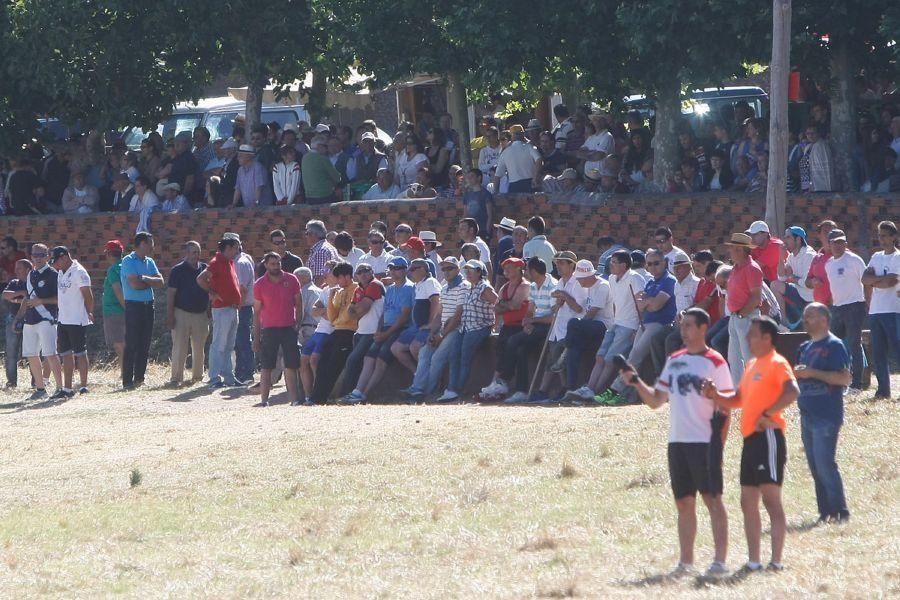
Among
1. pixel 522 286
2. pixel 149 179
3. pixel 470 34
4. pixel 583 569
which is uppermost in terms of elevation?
pixel 470 34

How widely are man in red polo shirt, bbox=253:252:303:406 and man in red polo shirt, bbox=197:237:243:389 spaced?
179cm

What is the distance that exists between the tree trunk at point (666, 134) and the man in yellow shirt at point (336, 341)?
5903 mm

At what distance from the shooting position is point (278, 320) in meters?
17.5

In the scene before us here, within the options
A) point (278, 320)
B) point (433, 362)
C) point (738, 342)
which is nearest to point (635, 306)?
point (738, 342)

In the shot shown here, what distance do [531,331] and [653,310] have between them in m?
1.56

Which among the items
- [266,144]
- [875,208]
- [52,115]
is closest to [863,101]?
[875,208]

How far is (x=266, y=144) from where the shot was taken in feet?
80.9

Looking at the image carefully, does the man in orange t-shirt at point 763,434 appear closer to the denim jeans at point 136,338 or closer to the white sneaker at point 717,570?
the white sneaker at point 717,570

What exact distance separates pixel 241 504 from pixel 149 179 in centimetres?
1476

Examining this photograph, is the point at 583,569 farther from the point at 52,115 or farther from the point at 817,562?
the point at 52,115

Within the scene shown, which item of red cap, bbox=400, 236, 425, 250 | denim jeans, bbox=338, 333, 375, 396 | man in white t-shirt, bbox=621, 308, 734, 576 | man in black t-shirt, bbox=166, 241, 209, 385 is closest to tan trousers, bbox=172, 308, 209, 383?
man in black t-shirt, bbox=166, 241, 209, 385

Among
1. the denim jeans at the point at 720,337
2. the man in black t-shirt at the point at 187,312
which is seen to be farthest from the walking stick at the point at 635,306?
the man in black t-shirt at the point at 187,312

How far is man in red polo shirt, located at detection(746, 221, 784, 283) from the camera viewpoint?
15.5m

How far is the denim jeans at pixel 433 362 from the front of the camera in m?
17.0
